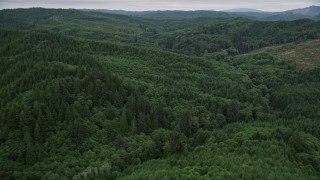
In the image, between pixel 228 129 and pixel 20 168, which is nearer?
pixel 20 168

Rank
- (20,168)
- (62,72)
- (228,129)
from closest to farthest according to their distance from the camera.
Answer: (20,168)
(228,129)
(62,72)

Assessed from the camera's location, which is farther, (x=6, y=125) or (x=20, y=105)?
(x=20, y=105)

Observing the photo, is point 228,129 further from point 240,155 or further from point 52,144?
point 52,144

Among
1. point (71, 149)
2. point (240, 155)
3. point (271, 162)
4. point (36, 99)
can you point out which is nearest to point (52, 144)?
point (71, 149)

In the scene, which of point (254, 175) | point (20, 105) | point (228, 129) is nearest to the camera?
point (254, 175)

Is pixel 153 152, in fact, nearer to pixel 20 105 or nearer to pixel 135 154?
pixel 135 154

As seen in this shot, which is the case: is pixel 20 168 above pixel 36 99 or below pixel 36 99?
below

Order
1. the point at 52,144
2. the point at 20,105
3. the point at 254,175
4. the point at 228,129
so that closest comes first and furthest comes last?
the point at 254,175 → the point at 52,144 → the point at 20,105 → the point at 228,129

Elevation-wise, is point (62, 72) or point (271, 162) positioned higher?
point (62, 72)

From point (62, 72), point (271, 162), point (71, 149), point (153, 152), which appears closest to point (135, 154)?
point (153, 152)
